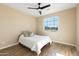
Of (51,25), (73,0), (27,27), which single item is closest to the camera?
(73,0)

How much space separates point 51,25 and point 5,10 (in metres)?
0.79

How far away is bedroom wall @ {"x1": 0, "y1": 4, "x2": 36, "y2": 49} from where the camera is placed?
998 millimetres

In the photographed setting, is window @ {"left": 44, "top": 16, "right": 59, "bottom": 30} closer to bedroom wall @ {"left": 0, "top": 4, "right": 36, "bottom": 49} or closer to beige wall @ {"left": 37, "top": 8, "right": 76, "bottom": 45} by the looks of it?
beige wall @ {"left": 37, "top": 8, "right": 76, "bottom": 45}

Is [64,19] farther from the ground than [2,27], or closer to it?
farther from the ground

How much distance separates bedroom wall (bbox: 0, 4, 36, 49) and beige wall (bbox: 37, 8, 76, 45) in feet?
0.88

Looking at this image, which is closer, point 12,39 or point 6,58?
point 6,58

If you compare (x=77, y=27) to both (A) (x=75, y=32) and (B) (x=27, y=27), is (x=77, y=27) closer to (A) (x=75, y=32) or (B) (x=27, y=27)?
(A) (x=75, y=32)

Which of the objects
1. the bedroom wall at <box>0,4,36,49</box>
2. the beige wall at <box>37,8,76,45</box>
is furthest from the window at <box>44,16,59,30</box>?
the bedroom wall at <box>0,4,36,49</box>

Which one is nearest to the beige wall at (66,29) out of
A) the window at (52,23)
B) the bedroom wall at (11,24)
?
the window at (52,23)

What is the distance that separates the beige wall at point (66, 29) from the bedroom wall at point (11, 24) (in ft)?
0.88

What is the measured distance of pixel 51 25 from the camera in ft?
3.60

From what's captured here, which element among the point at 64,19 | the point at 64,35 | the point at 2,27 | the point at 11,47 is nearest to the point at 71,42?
the point at 64,35

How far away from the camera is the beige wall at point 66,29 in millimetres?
1038

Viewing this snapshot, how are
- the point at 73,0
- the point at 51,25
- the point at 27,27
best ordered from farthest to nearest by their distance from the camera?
1. the point at 27,27
2. the point at 51,25
3. the point at 73,0
